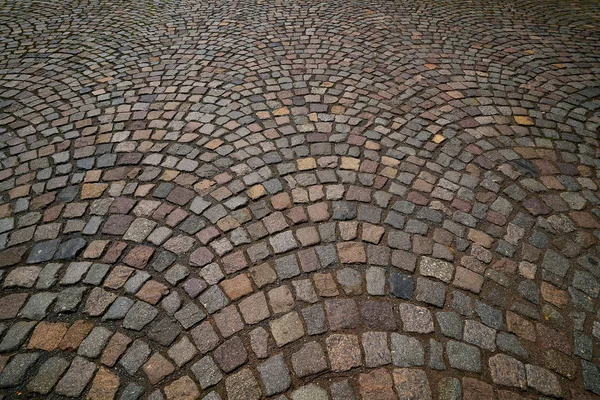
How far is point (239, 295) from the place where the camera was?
246 centimetres

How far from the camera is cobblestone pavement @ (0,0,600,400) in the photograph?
7.02ft

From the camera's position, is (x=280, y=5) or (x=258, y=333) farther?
(x=280, y=5)

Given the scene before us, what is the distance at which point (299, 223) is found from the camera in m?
2.94

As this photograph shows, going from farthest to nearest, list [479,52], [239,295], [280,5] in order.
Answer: [280,5], [479,52], [239,295]

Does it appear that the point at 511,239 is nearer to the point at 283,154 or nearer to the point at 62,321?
the point at 283,154

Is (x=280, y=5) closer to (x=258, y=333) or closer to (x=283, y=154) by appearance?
(x=283, y=154)

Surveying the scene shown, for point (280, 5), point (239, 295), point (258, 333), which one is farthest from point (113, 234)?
point (280, 5)

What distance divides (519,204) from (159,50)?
5473 mm

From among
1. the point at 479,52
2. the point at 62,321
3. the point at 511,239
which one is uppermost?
the point at 479,52

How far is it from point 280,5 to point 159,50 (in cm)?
318

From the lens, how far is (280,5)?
7.42m

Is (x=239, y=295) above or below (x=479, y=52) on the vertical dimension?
below

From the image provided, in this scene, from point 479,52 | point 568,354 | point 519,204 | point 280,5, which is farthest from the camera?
point 280,5

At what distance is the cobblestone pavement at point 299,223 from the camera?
2141 millimetres
